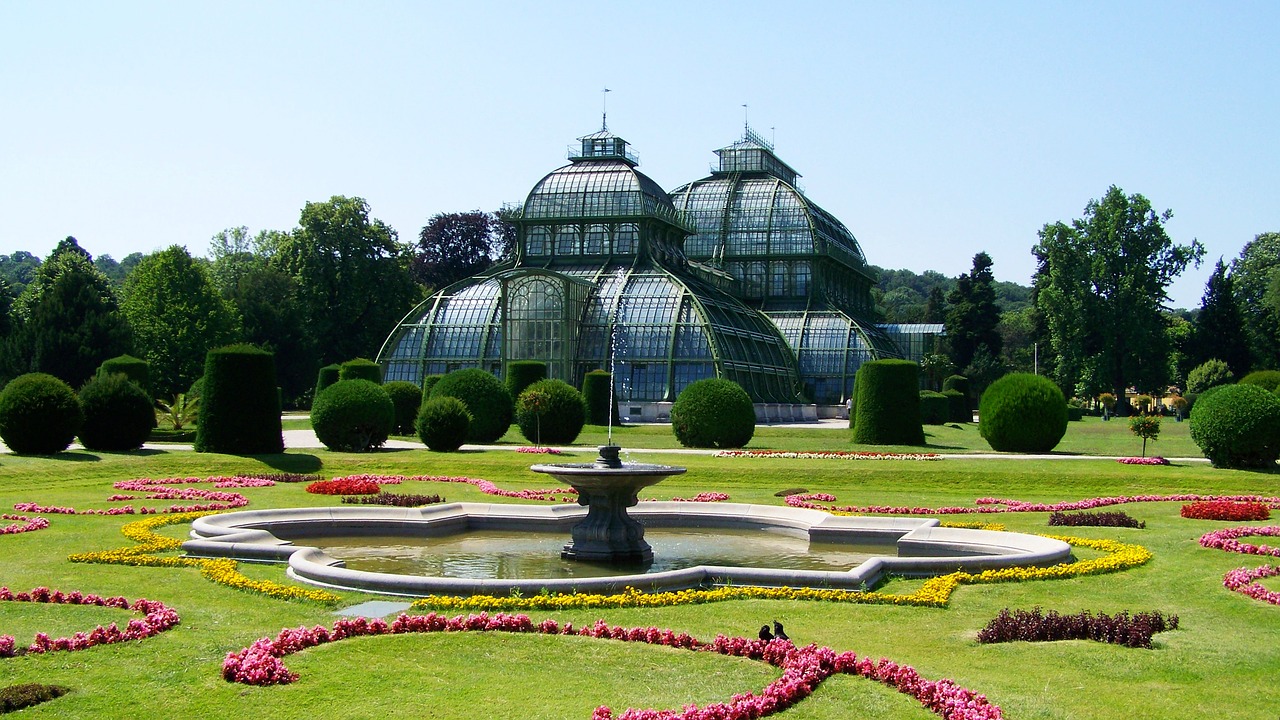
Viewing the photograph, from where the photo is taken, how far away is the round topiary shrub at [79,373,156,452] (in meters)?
32.2

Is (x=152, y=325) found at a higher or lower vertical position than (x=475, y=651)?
higher

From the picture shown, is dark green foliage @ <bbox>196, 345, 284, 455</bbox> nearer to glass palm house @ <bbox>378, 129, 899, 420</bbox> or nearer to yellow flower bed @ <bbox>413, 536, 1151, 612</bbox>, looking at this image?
yellow flower bed @ <bbox>413, 536, 1151, 612</bbox>

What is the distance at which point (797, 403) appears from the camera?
72250 mm

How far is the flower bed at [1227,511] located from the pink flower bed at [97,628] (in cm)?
1716

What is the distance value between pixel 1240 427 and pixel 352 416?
24.2 meters

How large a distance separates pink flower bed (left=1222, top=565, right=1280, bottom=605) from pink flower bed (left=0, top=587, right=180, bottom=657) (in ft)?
38.2

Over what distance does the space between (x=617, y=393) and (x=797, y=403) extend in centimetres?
1490

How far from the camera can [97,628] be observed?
10.6 meters

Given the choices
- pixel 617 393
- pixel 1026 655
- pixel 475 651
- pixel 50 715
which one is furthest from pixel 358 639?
pixel 617 393

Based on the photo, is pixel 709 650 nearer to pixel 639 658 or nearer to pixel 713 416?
pixel 639 658

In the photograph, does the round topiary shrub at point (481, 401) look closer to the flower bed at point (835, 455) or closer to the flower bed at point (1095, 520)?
the flower bed at point (835, 455)

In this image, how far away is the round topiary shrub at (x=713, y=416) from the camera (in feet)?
128

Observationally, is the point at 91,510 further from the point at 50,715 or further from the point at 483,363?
the point at 483,363

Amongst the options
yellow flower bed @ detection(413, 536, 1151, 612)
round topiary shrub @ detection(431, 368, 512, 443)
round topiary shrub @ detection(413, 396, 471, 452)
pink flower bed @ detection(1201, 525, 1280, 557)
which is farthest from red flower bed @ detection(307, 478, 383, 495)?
pink flower bed @ detection(1201, 525, 1280, 557)
